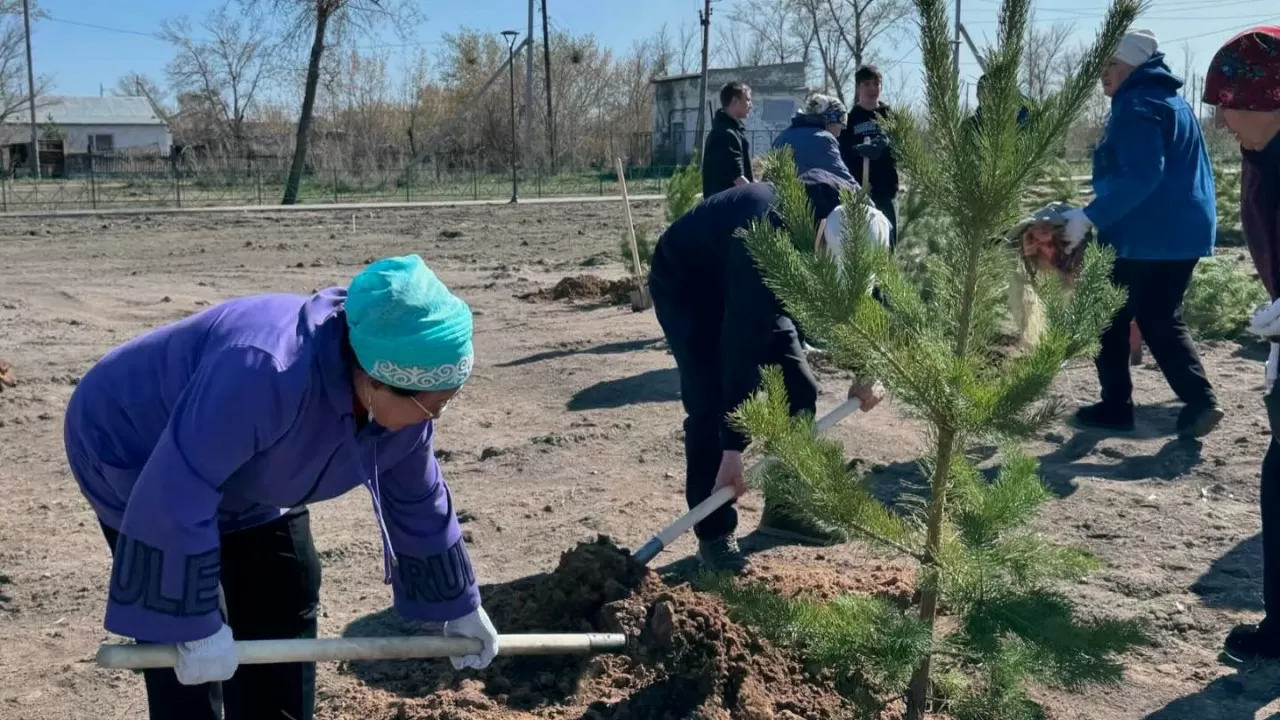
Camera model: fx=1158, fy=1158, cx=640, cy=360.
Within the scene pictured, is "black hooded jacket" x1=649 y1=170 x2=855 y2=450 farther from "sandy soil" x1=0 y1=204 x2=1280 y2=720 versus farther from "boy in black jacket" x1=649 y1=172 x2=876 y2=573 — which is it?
"sandy soil" x1=0 y1=204 x2=1280 y2=720

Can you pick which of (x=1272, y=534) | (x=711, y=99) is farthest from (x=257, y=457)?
(x=711, y=99)

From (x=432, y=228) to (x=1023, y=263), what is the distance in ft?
52.5

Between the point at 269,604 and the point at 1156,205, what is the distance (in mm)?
4294

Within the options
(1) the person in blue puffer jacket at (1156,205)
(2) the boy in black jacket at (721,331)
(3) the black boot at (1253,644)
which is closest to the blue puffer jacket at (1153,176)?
(1) the person in blue puffer jacket at (1156,205)

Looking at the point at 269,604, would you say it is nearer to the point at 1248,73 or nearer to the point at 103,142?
the point at 1248,73

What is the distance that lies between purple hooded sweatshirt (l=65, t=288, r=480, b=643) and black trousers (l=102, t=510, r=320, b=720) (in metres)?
0.06

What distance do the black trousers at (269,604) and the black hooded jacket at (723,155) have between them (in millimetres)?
5450

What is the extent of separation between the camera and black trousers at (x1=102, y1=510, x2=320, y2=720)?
8.23 feet

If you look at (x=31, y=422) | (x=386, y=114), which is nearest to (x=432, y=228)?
(x=31, y=422)

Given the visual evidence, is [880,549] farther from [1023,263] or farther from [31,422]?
[31,422]

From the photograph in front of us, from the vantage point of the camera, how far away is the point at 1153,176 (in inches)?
200

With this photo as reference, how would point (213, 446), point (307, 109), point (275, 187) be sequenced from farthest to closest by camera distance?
point (275, 187)
point (307, 109)
point (213, 446)

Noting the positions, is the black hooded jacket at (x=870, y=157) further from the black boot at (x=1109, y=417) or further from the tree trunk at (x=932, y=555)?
the tree trunk at (x=932, y=555)

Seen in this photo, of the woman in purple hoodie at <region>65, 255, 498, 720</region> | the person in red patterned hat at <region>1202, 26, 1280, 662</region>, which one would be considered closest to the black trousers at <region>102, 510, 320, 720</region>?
the woman in purple hoodie at <region>65, 255, 498, 720</region>
